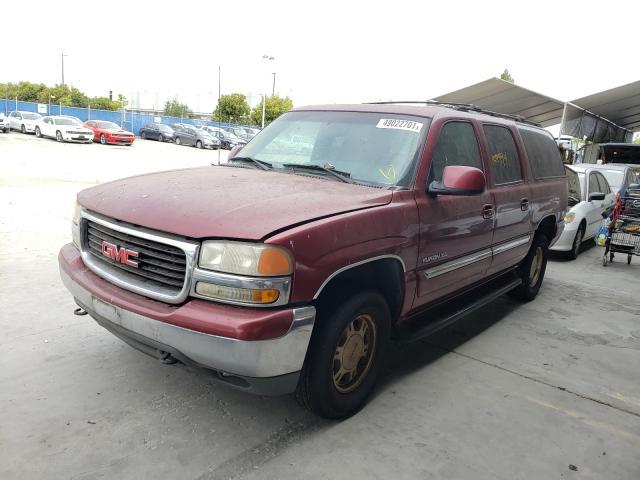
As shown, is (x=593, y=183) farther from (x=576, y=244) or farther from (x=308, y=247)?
(x=308, y=247)

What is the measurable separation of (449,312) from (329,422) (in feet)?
4.67

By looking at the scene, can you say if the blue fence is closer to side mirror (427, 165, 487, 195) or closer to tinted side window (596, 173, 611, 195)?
tinted side window (596, 173, 611, 195)

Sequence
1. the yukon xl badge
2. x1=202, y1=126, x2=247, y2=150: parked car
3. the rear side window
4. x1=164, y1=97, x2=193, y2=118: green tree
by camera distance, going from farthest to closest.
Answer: x1=164, y1=97, x2=193, y2=118: green tree → x1=202, y1=126, x2=247, y2=150: parked car → the rear side window → the yukon xl badge

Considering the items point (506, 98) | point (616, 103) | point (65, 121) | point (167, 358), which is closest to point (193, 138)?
point (65, 121)

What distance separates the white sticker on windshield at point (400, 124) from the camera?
3.59 m

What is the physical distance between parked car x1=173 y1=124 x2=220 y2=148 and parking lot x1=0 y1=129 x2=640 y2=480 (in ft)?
102

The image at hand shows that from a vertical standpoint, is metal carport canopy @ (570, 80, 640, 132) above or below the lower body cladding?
above

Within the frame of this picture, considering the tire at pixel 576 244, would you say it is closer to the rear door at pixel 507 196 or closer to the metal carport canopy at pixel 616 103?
the rear door at pixel 507 196

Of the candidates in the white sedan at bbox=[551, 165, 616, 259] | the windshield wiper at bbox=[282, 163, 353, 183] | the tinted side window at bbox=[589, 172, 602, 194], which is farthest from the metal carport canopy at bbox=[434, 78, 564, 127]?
the windshield wiper at bbox=[282, 163, 353, 183]

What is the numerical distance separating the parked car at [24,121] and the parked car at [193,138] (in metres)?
8.92

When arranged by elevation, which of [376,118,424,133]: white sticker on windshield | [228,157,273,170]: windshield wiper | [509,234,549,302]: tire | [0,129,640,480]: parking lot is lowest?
[0,129,640,480]: parking lot

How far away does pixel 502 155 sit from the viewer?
14.9ft

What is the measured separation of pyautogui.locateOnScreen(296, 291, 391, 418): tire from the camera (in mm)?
2768

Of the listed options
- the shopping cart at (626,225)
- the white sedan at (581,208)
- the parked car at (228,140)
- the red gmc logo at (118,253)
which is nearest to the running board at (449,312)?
the red gmc logo at (118,253)
